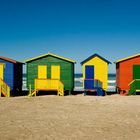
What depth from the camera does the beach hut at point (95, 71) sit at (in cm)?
2564

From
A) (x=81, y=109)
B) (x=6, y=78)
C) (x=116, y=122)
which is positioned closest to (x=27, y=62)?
(x=6, y=78)

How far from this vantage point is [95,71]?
84.6ft

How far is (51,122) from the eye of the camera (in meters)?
13.0

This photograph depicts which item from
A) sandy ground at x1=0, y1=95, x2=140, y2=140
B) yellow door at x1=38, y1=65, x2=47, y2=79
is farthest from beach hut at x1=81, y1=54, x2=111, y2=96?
sandy ground at x1=0, y1=95, x2=140, y2=140

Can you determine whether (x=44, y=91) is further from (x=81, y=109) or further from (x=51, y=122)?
(x=51, y=122)

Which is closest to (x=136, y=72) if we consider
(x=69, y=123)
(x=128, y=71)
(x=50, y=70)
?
(x=128, y=71)

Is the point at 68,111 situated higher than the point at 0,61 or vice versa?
the point at 0,61

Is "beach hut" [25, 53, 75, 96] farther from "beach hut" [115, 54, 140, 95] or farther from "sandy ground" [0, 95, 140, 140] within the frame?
"sandy ground" [0, 95, 140, 140]

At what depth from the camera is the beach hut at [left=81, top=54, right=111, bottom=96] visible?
25641mm

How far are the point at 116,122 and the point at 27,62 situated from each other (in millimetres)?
14221

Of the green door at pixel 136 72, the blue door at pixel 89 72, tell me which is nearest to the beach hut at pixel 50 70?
the blue door at pixel 89 72

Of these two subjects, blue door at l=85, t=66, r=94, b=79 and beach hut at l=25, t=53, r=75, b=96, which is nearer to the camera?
beach hut at l=25, t=53, r=75, b=96

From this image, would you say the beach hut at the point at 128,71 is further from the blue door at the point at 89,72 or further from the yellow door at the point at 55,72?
the yellow door at the point at 55,72

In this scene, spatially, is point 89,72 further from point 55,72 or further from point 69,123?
point 69,123
